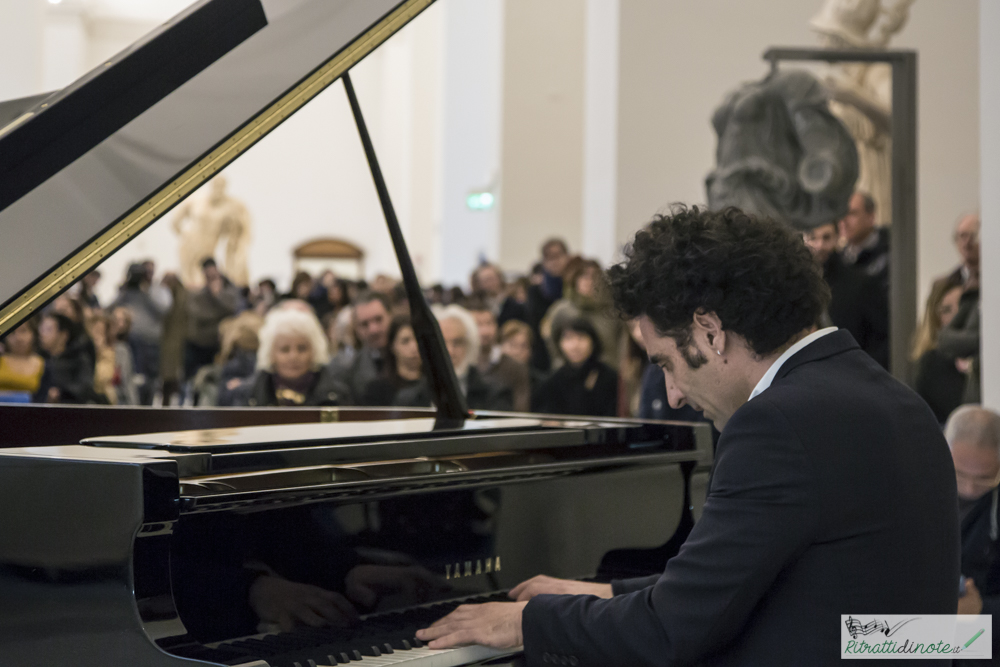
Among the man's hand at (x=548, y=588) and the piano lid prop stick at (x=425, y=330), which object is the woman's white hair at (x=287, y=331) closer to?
the piano lid prop stick at (x=425, y=330)

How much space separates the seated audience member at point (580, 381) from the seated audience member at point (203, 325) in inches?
184

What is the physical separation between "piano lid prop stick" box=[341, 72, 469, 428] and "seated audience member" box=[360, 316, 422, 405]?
1.98 metres

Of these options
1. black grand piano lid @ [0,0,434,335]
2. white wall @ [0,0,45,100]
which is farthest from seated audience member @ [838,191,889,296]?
white wall @ [0,0,45,100]

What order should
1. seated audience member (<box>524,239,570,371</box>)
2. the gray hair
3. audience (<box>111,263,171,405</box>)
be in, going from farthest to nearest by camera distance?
audience (<box>111,263,171,405</box>), seated audience member (<box>524,239,570,371</box>), the gray hair

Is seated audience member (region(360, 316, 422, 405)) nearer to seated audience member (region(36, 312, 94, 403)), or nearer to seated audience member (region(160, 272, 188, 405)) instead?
seated audience member (region(36, 312, 94, 403))

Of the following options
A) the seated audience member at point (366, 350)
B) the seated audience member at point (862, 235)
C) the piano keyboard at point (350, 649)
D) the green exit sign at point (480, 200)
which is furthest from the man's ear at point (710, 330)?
the green exit sign at point (480, 200)

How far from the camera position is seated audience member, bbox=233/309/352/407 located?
481 cm

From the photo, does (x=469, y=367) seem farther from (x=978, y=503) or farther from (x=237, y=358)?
(x=978, y=503)

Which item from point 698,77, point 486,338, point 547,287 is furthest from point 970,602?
point 698,77

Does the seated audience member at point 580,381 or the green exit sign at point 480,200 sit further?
the green exit sign at point 480,200

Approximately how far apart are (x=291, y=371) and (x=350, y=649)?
122 inches

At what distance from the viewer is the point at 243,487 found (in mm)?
1847

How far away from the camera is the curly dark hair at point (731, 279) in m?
1.68

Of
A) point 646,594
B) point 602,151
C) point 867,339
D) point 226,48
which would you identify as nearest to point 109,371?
point 602,151
